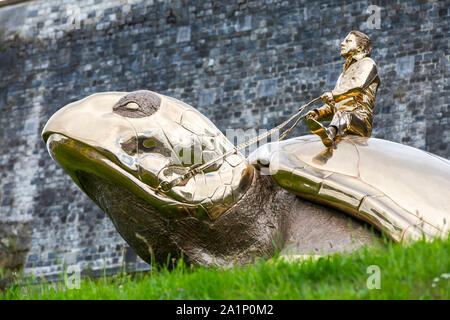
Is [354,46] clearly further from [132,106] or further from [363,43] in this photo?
[132,106]

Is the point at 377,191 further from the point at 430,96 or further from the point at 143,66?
the point at 143,66

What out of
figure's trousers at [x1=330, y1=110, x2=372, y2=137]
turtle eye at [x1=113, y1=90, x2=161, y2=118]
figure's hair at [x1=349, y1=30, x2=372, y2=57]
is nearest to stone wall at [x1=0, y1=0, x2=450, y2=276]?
figure's hair at [x1=349, y1=30, x2=372, y2=57]

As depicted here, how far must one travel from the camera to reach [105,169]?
4867 mm

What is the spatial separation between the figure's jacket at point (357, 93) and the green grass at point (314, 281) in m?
1.29

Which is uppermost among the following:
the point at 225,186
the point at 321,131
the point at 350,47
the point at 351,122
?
the point at 350,47

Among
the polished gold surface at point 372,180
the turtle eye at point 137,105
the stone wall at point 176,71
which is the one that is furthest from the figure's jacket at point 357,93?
the stone wall at point 176,71

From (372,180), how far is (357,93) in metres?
0.83

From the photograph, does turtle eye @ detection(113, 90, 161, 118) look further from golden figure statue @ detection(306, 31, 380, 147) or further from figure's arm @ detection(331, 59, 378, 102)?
figure's arm @ detection(331, 59, 378, 102)

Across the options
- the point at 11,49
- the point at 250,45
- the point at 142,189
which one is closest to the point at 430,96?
the point at 250,45

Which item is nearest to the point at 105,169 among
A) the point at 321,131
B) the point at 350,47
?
the point at 321,131

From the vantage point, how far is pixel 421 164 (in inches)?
205

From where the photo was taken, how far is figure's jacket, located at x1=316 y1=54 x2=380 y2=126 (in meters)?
5.68

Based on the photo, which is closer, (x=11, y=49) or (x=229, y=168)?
(x=229, y=168)
